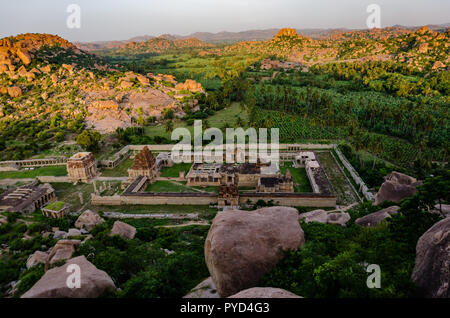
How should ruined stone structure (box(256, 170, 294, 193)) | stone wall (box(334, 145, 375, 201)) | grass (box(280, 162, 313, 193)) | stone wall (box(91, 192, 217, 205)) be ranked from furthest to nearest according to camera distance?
grass (box(280, 162, 313, 193))
ruined stone structure (box(256, 170, 294, 193))
stone wall (box(91, 192, 217, 205))
stone wall (box(334, 145, 375, 201))

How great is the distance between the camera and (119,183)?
51.1 meters

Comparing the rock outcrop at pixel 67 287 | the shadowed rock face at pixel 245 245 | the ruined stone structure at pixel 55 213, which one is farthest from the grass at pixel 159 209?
the rock outcrop at pixel 67 287

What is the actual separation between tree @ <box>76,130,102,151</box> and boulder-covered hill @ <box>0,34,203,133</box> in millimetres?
13229

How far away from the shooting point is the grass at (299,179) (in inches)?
1837

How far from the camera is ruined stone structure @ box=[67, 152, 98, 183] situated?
50625mm

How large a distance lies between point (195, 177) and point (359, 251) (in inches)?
1271

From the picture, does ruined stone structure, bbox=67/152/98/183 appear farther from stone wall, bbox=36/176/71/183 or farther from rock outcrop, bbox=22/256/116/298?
rock outcrop, bbox=22/256/116/298

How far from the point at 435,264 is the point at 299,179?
3548cm

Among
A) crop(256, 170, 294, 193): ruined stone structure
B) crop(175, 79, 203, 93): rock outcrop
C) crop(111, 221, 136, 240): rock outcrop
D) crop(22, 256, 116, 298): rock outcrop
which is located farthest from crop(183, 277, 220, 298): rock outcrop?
crop(175, 79, 203, 93): rock outcrop

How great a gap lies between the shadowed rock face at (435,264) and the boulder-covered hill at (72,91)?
251 ft

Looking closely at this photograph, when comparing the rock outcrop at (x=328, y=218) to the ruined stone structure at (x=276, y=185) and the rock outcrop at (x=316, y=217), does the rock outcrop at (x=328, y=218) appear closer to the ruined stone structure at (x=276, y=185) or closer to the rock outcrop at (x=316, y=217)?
the rock outcrop at (x=316, y=217)

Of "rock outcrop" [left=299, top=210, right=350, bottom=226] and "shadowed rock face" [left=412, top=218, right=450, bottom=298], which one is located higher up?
"shadowed rock face" [left=412, top=218, right=450, bottom=298]

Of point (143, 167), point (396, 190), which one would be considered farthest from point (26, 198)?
point (396, 190)

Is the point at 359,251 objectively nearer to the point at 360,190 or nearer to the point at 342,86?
the point at 360,190
